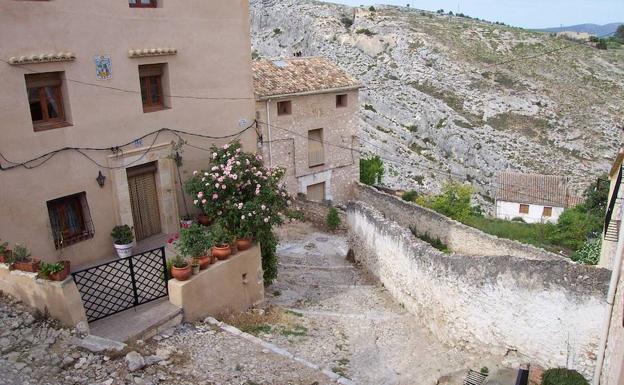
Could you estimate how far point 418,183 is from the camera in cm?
3834

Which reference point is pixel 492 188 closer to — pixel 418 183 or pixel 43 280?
pixel 418 183

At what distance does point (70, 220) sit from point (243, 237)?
4013mm

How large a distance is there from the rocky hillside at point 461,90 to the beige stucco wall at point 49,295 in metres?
29.9

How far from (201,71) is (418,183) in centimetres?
2764

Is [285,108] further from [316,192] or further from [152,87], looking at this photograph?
[152,87]

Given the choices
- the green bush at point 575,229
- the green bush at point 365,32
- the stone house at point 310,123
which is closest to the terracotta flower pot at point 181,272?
the stone house at point 310,123

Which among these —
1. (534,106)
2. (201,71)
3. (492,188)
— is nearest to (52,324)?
(201,71)

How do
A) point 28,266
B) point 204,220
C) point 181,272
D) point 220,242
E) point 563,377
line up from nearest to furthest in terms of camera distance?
point 28,266, point 563,377, point 181,272, point 220,242, point 204,220

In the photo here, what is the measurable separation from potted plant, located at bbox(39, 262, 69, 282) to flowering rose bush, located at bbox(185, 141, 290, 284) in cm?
409

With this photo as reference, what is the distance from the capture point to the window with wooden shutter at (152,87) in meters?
12.3

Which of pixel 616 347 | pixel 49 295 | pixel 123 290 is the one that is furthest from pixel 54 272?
pixel 616 347

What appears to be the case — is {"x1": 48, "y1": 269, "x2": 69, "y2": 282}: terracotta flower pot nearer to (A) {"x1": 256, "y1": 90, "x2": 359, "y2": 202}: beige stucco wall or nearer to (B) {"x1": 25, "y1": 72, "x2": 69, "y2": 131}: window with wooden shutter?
(B) {"x1": 25, "y1": 72, "x2": 69, "y2": 131}: window with wooden shutter

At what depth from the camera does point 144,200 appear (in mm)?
12891

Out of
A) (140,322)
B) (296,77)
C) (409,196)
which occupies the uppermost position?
(296,77)
